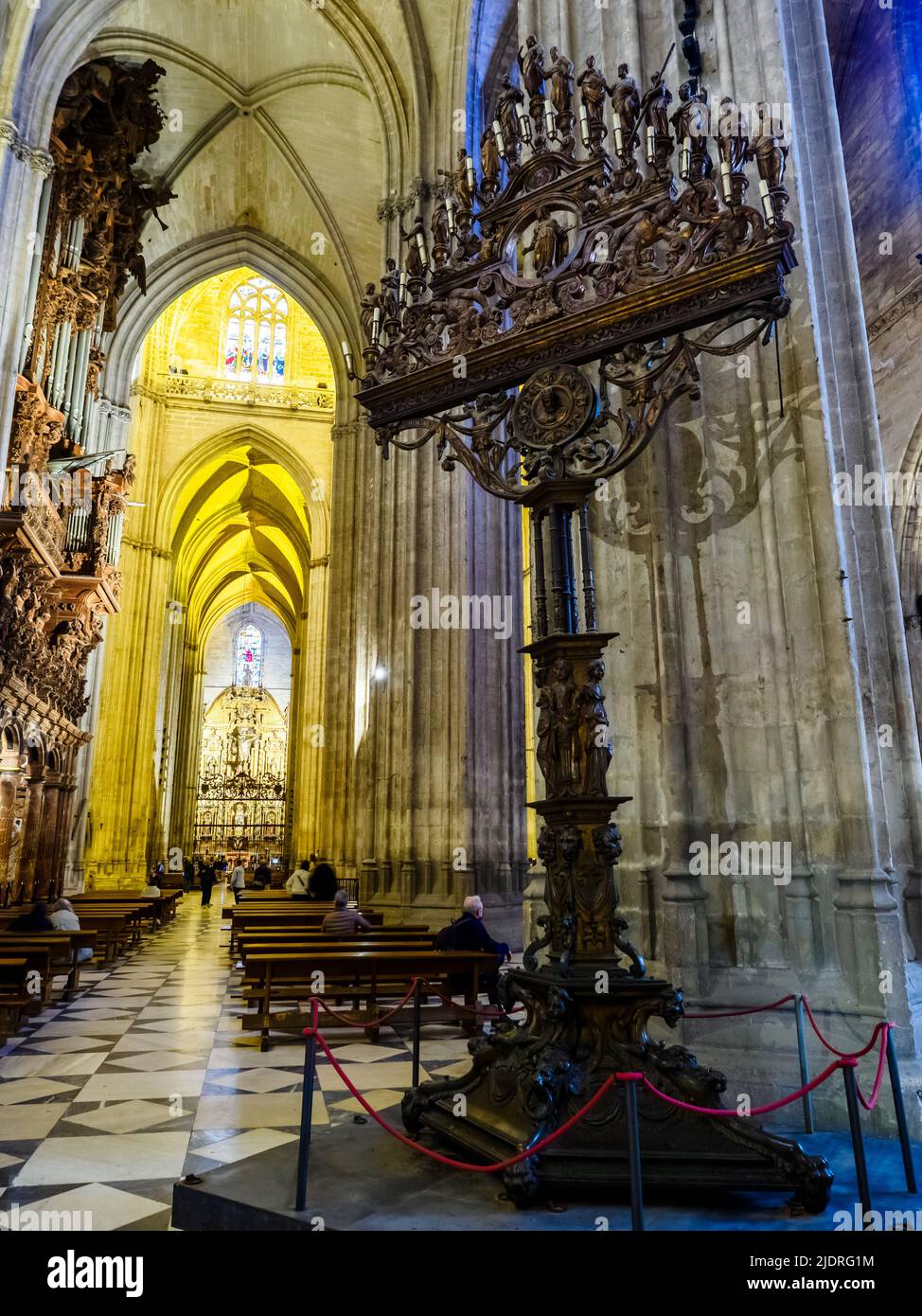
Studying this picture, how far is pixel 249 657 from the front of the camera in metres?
48.4

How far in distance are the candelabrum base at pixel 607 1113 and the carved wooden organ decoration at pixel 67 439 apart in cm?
983

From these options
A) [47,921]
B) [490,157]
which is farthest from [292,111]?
[490,157]

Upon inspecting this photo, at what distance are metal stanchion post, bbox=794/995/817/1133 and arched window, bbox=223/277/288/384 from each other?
2663cm

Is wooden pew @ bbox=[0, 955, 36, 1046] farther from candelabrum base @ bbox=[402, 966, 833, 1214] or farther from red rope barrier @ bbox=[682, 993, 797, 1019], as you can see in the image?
red rope barrier @ bbox=[682, 993, 797, 1019]

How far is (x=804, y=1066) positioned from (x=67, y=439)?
14.5 meters

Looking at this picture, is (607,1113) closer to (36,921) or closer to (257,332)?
(36,921)

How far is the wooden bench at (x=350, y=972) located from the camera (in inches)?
240

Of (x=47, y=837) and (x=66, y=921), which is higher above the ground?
(x=47, y=837)

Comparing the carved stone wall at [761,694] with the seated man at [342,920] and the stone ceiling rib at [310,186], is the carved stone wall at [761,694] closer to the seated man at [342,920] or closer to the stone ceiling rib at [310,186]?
the seated man at [342,920]

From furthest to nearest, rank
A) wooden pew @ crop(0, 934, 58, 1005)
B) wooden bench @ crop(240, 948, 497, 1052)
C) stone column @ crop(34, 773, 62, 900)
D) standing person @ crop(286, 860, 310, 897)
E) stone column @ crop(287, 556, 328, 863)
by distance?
stone column @ crop(287, 556, 328, 863) < standing person @ crop(286, 860, 310, 897) < stone column @ crop(34, 773, 62, 900) < wooden pew @ crop(0, 934, 58, 1005) < wooden bench @ crop(240, 948, 497, 1052)

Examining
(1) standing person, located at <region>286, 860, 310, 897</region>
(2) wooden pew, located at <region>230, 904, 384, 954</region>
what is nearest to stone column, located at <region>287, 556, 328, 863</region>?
(1) standing person, located at <region>286, 860, 310, 897</region>

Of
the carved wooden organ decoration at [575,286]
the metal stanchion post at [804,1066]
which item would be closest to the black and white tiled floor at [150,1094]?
the metal stanchion post at [804,1066]

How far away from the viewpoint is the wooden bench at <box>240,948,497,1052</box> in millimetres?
6090

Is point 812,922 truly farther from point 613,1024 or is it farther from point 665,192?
point 665,192
